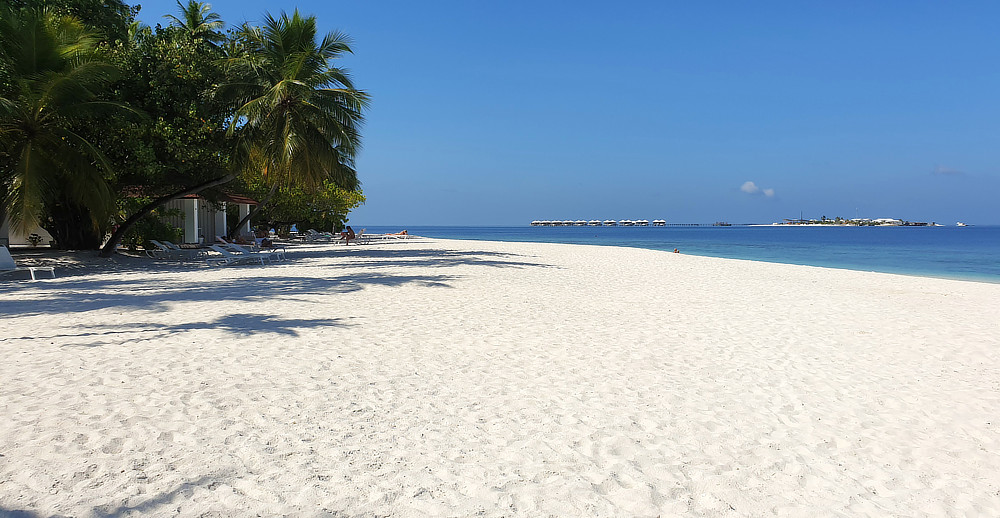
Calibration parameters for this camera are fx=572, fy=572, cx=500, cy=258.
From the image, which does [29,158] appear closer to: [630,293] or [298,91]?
[298,91]

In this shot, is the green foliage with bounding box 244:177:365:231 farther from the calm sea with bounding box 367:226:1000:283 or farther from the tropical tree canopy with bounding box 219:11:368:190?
the calm sea with bounding box 367:226:1000:283

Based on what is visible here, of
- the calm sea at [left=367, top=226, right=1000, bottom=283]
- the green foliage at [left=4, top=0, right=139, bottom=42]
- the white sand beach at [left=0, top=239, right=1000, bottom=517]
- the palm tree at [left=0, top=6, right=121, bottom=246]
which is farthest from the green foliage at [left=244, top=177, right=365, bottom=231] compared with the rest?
the white sand beach at [left=0, top=239, right=1000, bottom=517]

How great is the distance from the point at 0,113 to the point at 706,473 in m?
14.6

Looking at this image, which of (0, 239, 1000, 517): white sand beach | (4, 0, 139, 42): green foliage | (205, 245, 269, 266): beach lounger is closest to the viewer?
(0, 239, 1000, 517): white sand beach

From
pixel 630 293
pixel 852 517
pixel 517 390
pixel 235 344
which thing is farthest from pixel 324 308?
pixel 852 517

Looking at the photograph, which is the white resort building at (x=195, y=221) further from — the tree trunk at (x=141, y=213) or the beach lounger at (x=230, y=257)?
the beach lounger at (x=230, y=257)

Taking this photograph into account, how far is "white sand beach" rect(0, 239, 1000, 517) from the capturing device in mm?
2822

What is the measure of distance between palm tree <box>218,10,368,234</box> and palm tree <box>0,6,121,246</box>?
157 inches

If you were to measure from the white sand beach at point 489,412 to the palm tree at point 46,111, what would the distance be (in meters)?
5.57

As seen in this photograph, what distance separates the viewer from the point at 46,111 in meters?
12.7

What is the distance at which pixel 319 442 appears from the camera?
342 centimetres

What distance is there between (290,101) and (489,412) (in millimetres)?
16295

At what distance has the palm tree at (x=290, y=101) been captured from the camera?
17.1 metres

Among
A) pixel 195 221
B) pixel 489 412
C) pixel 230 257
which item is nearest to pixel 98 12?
pixel 195 221
